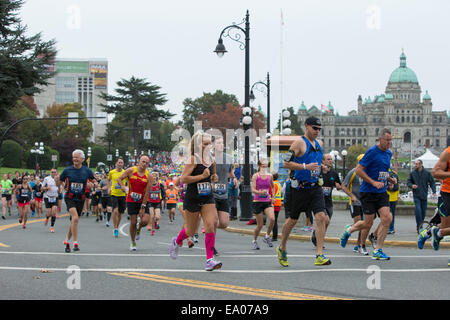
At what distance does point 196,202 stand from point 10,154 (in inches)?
2709

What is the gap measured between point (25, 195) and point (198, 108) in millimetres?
115519

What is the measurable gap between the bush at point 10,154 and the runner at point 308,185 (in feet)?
225

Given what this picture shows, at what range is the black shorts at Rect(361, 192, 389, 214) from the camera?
1039cm

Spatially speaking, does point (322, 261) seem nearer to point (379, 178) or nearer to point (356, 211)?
point (379, 178)

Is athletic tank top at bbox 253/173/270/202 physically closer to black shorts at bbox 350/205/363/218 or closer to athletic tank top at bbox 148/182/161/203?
black shorts at bbox 350/205/363/218

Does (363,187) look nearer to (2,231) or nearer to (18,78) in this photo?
(2,231)

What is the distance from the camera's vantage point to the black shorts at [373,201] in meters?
10.4

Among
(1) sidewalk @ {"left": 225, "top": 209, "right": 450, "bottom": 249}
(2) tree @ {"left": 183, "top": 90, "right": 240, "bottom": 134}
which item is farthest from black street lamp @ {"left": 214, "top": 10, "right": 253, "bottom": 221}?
(2) tree @ {"left": 183, "top": 90, "right": 240, "bottom": 134}

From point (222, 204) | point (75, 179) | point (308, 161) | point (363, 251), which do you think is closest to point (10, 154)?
point (75, 179)

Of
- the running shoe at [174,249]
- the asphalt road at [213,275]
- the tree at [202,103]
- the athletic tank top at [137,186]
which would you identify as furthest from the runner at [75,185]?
the tree at [202,103]

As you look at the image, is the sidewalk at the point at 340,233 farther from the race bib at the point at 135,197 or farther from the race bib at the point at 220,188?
the race bib at the point at 135,197

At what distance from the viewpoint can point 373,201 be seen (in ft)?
34.3

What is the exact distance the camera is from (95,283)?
25.7 ft

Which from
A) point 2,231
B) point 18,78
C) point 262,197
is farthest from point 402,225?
point 18,78
